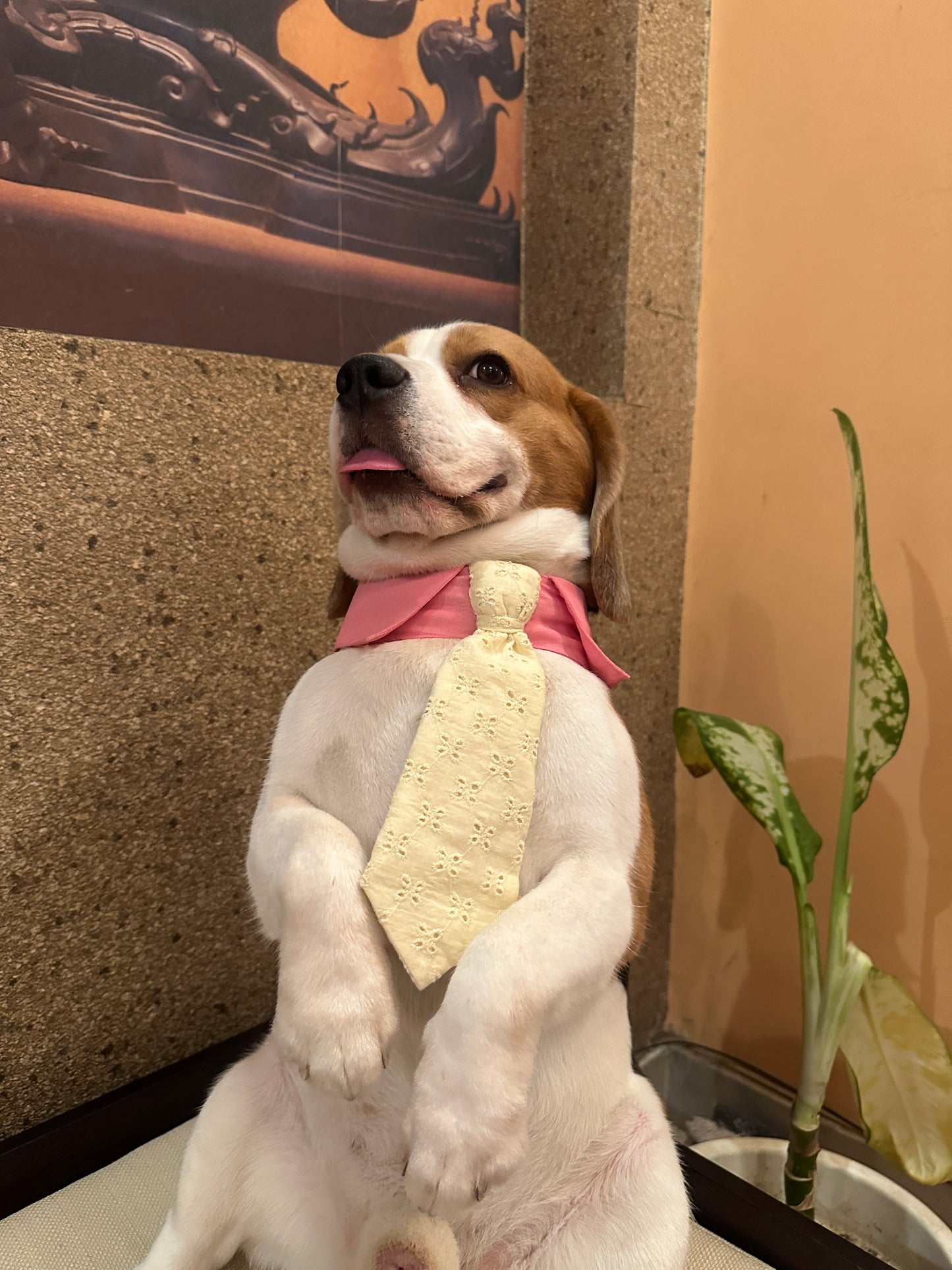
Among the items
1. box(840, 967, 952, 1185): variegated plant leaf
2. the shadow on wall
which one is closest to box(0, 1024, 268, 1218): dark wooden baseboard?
box(840, 967, 952, 1185): variegated plant leaf

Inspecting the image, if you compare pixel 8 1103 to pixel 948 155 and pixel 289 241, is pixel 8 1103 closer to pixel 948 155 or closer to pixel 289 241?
pixel 289 241

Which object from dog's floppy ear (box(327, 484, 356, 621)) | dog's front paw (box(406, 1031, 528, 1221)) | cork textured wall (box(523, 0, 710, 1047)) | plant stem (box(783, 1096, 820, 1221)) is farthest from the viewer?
cork textured wall (box(523, 0, 710, 1047))

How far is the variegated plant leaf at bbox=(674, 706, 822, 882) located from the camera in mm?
1292

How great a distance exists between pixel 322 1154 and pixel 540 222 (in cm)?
173

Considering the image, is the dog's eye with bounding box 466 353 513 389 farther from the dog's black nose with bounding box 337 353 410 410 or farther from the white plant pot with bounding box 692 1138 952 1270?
the white plant pot with bounding box 692 1138 952 1270

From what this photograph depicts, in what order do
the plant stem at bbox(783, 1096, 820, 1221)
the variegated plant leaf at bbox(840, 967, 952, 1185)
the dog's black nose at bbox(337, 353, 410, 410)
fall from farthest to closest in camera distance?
1. the plant stem at bbox(783, 1096, 820, 1221)
2. the variegated plant leaf at bbox(840, 967, 952, 1185)
3. the dog's black nose at bbox(337, 353, 410, 410)

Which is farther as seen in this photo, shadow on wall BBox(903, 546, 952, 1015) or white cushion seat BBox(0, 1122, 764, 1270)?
shadow on wall BBox(903, 546, 952, 1015)

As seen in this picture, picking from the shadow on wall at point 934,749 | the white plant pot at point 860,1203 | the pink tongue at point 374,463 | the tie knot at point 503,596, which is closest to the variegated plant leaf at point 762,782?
the shadow on wall at point 934,749

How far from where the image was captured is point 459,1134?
24.7 inches

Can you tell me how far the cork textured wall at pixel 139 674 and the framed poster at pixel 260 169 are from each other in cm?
16

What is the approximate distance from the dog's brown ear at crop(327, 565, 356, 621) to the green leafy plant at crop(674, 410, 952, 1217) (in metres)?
0.63

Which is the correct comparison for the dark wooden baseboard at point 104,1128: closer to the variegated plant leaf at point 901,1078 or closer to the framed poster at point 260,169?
the variegated plant leaf at point 901,1078

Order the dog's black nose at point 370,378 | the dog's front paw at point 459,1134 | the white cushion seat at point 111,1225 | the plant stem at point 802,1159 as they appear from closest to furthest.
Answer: the dog's front paw at point 459,1134
the dog's black nose at point 370,378
the white cushion seat at point 111,1225
the plant stem at point 802,1159

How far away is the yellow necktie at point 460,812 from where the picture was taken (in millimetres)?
713
